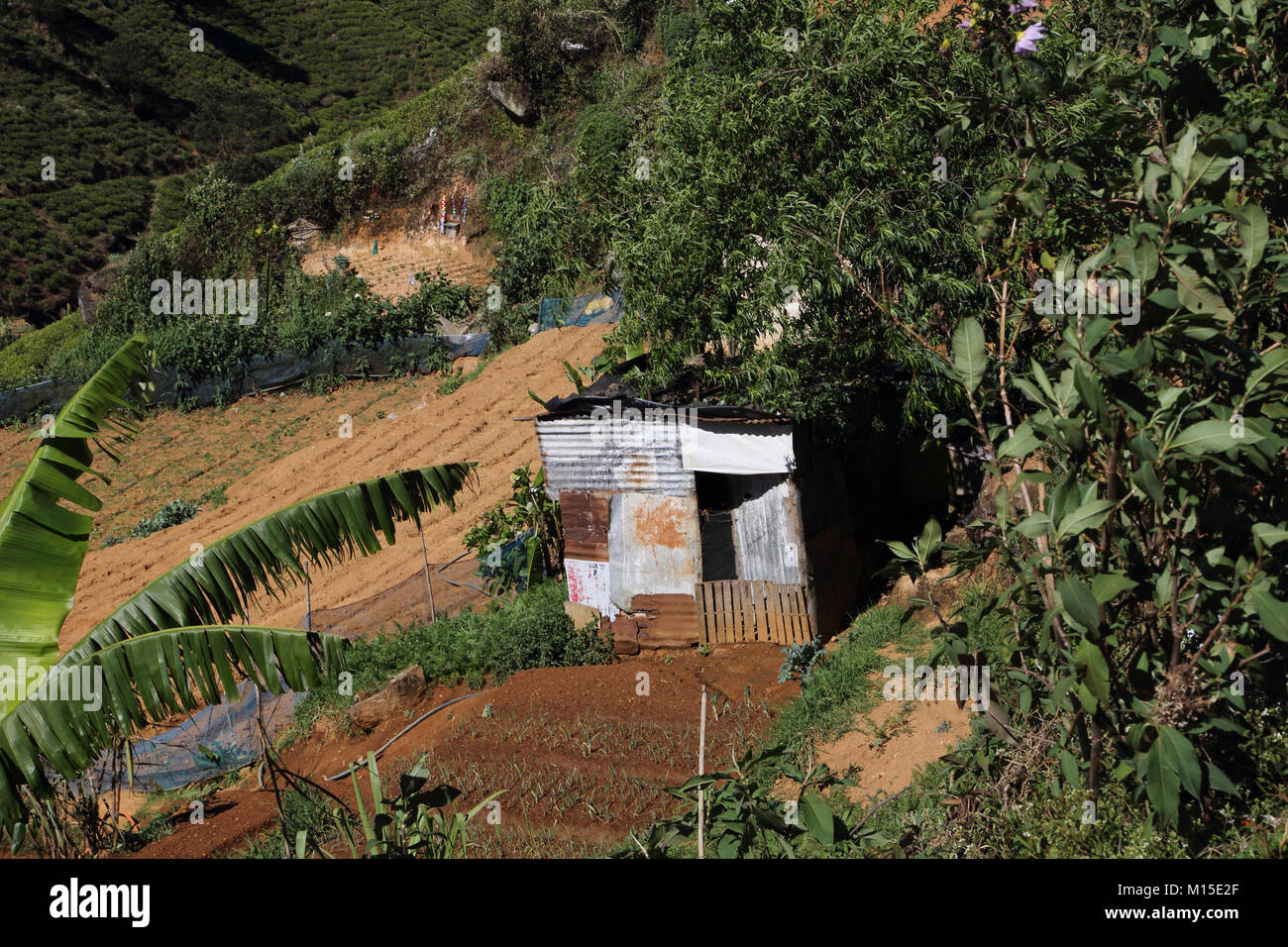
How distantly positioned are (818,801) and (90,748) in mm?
3598

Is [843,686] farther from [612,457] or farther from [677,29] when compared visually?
[677,29]

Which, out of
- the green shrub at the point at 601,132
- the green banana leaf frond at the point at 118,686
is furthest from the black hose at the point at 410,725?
the green shrub at the point at 601,132

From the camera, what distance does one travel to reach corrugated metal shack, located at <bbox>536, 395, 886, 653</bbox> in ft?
36.4

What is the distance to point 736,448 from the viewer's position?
36.2 feet

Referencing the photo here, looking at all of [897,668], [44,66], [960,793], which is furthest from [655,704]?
[44,66]

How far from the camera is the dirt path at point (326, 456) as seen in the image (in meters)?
16.6

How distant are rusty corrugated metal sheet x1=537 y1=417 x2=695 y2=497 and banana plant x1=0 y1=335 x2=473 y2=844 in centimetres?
529

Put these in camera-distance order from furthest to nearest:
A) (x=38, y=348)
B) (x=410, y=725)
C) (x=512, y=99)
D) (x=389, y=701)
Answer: (x=38, y=348) → (x=512, y=99) → (x=389, y=701) → (x=410, y=725)

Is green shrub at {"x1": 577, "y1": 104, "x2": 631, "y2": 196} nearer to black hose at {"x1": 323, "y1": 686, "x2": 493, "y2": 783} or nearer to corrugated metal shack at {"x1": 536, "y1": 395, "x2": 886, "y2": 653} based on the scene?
corrugated metal shack at {"x1": 536, "y1": 395, "x2": 886, "y2": 653}

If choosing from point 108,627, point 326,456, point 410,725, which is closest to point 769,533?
point 410,725

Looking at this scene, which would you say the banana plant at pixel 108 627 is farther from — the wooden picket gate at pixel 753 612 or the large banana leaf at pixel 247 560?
the wooden picket gate at pixel 753 612

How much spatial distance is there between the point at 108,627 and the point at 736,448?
23.2 feet
